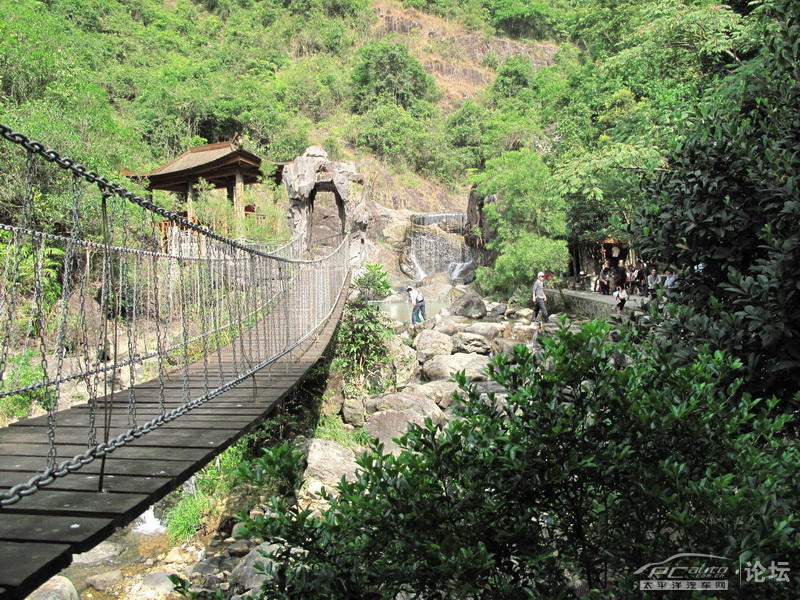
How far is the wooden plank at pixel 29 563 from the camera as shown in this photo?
4.19 feet

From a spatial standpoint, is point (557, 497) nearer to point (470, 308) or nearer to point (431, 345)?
point (431, 345)

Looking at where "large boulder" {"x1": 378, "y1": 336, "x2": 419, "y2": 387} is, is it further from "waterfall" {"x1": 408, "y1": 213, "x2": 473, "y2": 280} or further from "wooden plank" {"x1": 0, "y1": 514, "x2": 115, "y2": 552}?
"waterfall" {"x1": 408, "y1": 213, "x2": 473, "y2": 280}

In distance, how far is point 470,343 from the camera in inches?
432

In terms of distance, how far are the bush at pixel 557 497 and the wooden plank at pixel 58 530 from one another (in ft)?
1.71

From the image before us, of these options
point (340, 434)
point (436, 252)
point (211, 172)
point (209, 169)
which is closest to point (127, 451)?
point (340, 434)

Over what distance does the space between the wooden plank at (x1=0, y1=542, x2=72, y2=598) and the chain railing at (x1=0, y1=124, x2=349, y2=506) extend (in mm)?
143

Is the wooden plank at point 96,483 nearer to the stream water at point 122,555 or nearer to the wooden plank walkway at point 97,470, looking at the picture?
the wooden plank walkway at point 97,470

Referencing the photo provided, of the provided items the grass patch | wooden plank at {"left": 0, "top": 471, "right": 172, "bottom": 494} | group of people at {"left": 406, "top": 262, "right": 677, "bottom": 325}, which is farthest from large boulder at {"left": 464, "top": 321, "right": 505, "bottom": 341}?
wooden plank at {"left": 0, "top": 471, "right": 172, "bottom": 494}

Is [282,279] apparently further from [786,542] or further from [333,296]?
[786,542]

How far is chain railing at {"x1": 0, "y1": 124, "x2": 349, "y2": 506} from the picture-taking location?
5.92 ft

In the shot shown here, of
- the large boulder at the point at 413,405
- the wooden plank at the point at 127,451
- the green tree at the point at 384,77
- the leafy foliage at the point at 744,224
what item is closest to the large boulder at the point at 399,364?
the large boulder at the point at 413,405

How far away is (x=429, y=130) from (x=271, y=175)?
21349 millimetres

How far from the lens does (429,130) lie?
116ft

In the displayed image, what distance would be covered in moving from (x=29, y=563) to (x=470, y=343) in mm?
9887
